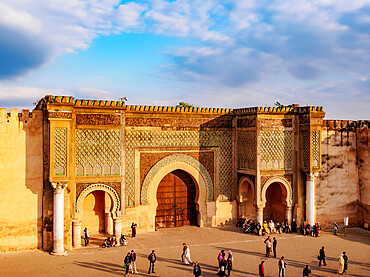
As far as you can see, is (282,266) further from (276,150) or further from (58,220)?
(58,220)

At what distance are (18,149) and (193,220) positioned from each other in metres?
7.20

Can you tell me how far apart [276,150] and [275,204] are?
3.04 m

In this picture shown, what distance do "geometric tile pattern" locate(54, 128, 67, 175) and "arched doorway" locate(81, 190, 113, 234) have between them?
2463 millimetres

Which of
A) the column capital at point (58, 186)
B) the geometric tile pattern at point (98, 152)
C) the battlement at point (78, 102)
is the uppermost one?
the battlement at point (78, 102)

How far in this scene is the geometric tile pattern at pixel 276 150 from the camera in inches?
540

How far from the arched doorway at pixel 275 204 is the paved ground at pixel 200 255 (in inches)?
72.3

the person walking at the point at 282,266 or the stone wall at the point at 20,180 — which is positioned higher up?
the stone wall at the point at 20,180

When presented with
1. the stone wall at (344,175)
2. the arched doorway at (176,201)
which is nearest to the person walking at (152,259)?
the arched doorway at (176,201)

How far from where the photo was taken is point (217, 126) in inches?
572

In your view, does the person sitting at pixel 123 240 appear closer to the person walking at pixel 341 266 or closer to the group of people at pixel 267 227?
the group of people at pixel 267 227

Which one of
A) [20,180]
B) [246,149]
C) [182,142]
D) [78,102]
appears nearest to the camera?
[20,180]

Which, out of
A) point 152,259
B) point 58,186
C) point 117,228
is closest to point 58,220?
point 58,186

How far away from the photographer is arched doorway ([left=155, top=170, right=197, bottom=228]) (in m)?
14.0

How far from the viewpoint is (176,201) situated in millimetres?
14328
